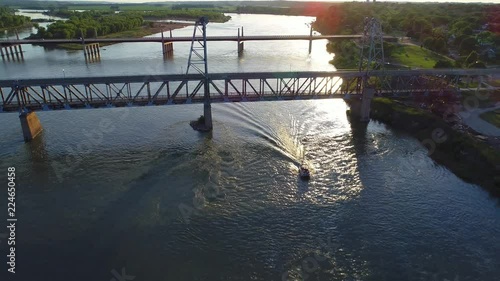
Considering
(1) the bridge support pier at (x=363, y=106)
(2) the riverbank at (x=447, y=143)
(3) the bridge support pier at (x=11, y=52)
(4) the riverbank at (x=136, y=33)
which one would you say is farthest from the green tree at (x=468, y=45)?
(3) the bridge support pier at (x=11, y=52)

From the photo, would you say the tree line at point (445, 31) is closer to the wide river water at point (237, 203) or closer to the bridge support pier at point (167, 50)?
the wide river water at point (237, 203)

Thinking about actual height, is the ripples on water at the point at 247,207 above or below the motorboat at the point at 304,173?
below

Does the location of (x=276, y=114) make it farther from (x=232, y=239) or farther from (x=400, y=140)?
(x=232, y=239)

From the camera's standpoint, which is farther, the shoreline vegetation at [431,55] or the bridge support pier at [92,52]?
the bridge support pier at [92,52]

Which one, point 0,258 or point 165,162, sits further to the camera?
point 165,162

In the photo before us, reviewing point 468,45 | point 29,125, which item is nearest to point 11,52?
point 29,125

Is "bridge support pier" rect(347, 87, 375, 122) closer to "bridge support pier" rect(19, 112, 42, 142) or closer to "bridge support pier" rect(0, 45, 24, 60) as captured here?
"bridge support pier" rect(19, 112, 42, 142)

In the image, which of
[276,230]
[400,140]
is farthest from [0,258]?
[400,140]

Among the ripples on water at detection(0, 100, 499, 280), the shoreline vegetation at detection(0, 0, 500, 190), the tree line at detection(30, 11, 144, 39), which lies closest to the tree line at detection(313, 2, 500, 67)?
the shoreline vegetation at detection(0, 0, 500, 190)
